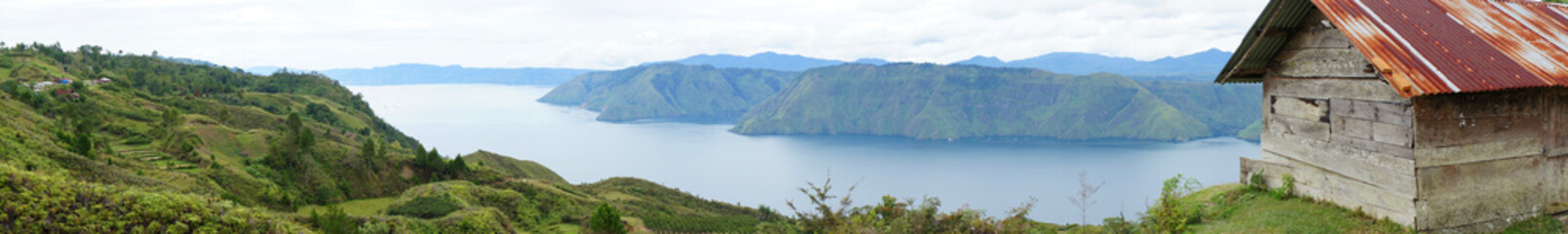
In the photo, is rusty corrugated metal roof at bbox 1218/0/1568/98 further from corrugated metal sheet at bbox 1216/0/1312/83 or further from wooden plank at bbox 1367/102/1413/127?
wooden plank at bbox 1367/102/1413/127

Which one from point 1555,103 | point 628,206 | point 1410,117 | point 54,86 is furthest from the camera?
point 54,86

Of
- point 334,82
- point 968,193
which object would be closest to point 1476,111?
point 968,193

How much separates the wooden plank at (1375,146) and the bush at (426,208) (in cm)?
3021

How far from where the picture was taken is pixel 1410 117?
7.27 m

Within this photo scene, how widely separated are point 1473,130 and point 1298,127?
1.55 meters

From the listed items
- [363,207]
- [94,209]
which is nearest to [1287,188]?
[94,209]

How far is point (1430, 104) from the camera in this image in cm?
726

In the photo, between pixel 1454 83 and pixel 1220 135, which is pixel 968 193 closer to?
pixel 1454 83

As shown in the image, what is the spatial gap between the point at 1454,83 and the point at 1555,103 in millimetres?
2011

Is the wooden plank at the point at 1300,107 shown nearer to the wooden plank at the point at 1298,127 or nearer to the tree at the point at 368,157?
the wooden plank at the point at 1298,127

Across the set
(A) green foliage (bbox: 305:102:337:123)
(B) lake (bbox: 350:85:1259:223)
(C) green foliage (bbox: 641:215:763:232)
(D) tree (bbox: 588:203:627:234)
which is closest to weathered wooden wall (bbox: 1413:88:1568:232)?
(D) tree (bbox: 588:203:627:234)

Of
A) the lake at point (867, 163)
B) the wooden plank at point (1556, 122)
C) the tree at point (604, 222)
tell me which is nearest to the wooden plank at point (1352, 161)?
the wooden plank at point (1556, 122)

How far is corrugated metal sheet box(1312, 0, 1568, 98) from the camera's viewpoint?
695cm

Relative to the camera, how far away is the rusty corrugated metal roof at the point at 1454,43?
695cm
